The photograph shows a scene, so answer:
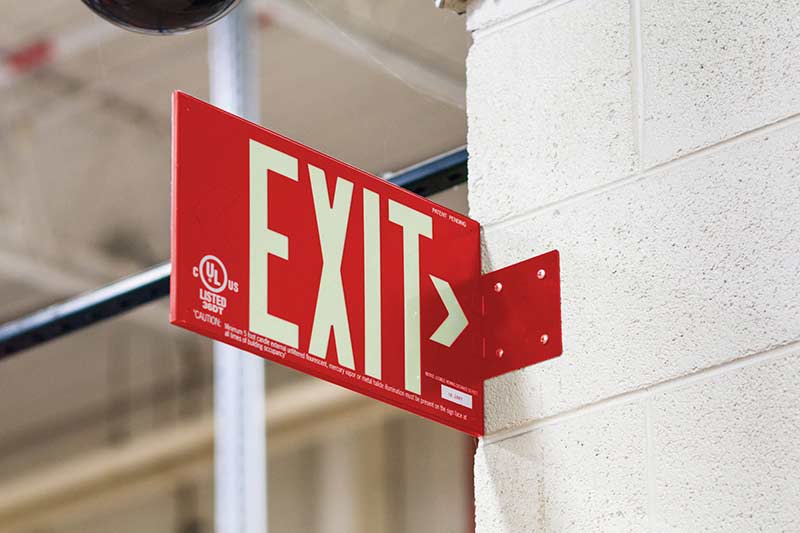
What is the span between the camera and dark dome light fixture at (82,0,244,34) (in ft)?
6.29

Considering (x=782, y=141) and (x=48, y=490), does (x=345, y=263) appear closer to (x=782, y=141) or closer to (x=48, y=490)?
(x=782, y=141)

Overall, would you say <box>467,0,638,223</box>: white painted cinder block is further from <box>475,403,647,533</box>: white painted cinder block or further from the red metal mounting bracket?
<box>475,403,647,533</box>: white painted cinder block

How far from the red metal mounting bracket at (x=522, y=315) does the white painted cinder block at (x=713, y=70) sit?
0.20 m

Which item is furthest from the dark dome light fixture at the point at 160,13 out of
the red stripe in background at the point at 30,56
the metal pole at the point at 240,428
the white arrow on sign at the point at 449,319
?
the red stripe in background at the point at 30,56

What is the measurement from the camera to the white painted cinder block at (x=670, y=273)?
1819 millimetres

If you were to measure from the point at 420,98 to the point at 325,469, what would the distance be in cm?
419

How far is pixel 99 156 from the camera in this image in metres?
5.83

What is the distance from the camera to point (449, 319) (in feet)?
6.74

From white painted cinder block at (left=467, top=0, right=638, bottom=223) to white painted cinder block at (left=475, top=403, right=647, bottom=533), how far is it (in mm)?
310

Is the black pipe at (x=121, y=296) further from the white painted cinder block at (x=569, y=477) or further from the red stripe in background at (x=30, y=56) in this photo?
the red stripe in background at (x=30, y=56)

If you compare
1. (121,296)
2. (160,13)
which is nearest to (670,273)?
(160,13)

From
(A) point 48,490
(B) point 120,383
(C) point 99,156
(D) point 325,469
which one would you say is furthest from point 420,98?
(A) point 48,490

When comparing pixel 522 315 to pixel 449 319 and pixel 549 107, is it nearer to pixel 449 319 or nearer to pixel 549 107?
pixel 449 319

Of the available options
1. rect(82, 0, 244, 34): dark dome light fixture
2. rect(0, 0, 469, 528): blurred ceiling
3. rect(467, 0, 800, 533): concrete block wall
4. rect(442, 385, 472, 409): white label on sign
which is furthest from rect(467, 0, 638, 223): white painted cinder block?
rect(0, 0, 469, 528): blurred ceiling
